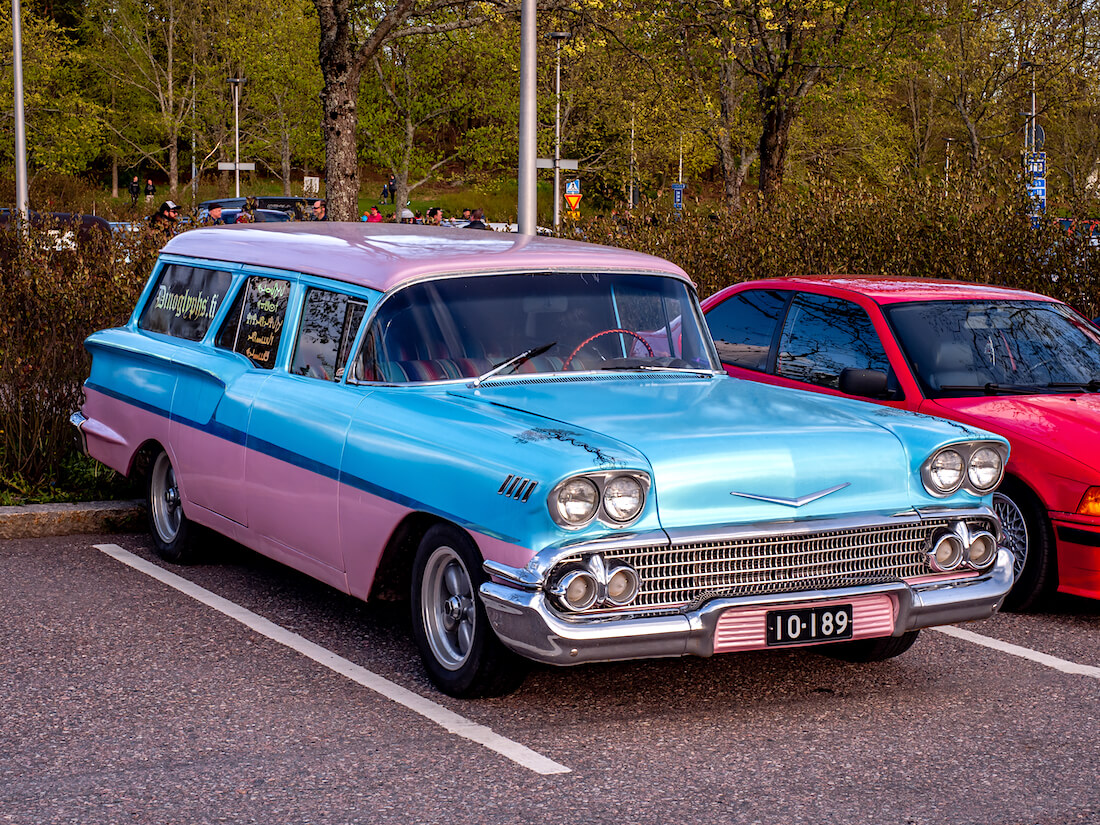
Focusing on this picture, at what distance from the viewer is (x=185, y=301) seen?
7.54 metres

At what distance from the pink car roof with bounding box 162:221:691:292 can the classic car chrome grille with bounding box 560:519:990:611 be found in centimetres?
171

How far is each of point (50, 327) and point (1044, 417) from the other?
639 centimetres

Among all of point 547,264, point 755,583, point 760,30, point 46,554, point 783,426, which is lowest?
point 46,554

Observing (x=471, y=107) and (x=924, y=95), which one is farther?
(x=924, y=95)

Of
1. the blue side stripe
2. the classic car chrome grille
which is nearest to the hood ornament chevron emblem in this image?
the classic car chrome grille

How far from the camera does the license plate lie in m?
4.94

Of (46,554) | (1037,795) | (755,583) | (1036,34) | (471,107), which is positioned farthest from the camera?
(471,107)

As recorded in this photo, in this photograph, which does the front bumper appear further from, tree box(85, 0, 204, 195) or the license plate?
tree box(85, 0, 204, 195)

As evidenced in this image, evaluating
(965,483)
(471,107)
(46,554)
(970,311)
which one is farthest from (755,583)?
(471,107)

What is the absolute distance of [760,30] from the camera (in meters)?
25.6

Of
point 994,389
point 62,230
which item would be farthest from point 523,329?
point 62,230

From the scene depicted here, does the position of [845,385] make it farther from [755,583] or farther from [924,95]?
[924,95]

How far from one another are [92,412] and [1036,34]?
119ft

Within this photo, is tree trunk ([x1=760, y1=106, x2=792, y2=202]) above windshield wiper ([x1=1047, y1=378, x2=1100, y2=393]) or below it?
above
